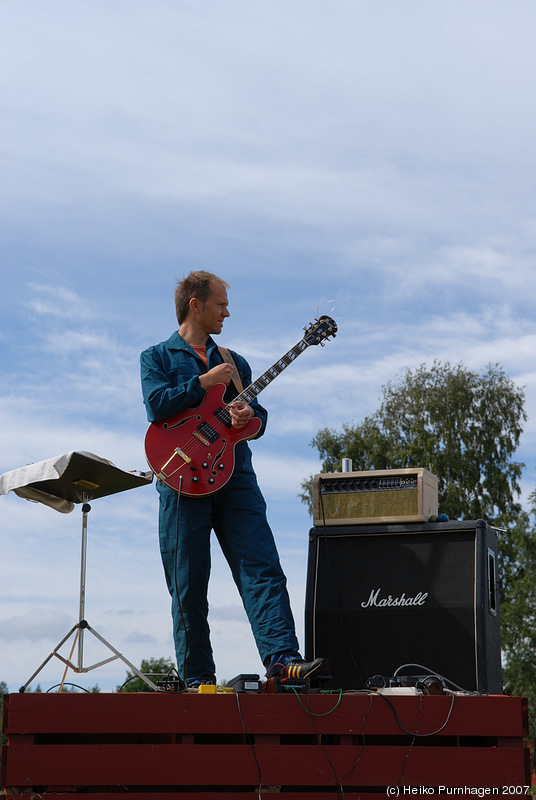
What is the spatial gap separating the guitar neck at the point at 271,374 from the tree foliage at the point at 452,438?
16570 mm

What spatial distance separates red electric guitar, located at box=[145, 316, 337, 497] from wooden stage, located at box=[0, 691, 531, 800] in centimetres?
112

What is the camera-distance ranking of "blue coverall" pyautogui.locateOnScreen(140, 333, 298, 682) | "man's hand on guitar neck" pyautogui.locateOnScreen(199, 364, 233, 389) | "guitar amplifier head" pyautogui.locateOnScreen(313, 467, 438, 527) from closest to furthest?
"blue coverall" pyautogui.locateOnScreen(140, 333, 298, 682)
"man's hand on guitar neck" pyautogui.locateOnScreen(199, 364, 233, 389)
"guitar amplifier head" pyautogui.locateOnScreen(313, 467, 438, 527)

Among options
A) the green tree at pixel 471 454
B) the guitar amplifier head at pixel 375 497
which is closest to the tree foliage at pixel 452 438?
the green tree at pixel 471 454

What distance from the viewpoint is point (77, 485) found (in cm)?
403

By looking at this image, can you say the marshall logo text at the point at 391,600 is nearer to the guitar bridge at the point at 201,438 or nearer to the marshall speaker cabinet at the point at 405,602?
the marshall speaker cabinet at the point at 405,602

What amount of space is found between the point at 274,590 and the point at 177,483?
2.25ft

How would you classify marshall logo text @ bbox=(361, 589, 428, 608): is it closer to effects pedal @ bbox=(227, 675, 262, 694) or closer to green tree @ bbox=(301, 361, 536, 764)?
effects pedal @ bbox=(227, 675, 262, 694)

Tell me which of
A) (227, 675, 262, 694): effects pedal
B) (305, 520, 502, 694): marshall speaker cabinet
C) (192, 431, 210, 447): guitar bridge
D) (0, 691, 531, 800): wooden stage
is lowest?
(0, 691, 531, 800): wooden stage

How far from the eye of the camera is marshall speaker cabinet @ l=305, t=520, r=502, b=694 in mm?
4816

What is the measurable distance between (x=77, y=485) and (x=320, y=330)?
5.47 feet

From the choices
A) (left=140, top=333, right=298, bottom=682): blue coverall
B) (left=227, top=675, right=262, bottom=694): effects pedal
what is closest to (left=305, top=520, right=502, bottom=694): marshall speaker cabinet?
(left=140, top=333, right=298, bottom=682): blue coverall

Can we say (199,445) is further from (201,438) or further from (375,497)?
(375,497)

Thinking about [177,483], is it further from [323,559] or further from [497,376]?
[497,376]

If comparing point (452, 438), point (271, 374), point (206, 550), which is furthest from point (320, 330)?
point (452, 438)
